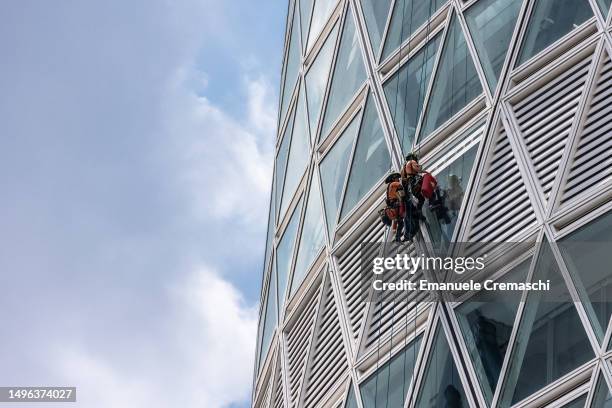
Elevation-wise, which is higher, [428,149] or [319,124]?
[319,124]

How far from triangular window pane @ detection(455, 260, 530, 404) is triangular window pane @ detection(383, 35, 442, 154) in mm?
4299

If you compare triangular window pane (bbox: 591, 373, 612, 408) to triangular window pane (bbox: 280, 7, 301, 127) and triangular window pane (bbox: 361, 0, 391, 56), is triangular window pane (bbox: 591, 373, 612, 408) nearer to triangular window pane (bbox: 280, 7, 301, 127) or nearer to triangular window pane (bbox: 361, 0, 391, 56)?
triangular window pane (bbox: 361, 0, 391, 56)

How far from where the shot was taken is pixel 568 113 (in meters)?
19.4

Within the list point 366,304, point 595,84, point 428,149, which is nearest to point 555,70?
point 595,84

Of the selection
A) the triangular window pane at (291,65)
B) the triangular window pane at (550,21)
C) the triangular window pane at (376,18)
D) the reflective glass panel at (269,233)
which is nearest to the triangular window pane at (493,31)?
the triangular window pane at (550,21)

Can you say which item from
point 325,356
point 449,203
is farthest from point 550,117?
point 325,356

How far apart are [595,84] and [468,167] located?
8.67 ft

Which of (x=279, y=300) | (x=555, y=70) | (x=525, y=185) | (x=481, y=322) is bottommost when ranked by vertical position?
(x=481, y=322)

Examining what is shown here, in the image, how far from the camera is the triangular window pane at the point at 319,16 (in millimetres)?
29219

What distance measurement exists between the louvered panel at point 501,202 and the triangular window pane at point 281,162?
11.0 meters

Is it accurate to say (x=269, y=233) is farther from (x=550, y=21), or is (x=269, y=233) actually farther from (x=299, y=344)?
(x=550, y=21)

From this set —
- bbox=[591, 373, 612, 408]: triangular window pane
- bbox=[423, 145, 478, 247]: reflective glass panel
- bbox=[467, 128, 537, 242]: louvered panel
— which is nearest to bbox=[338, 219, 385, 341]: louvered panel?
bbox=[423, 145, 478, 247]: reflective glass panel

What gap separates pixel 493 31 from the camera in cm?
2166

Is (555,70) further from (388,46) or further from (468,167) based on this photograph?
(388,46)
